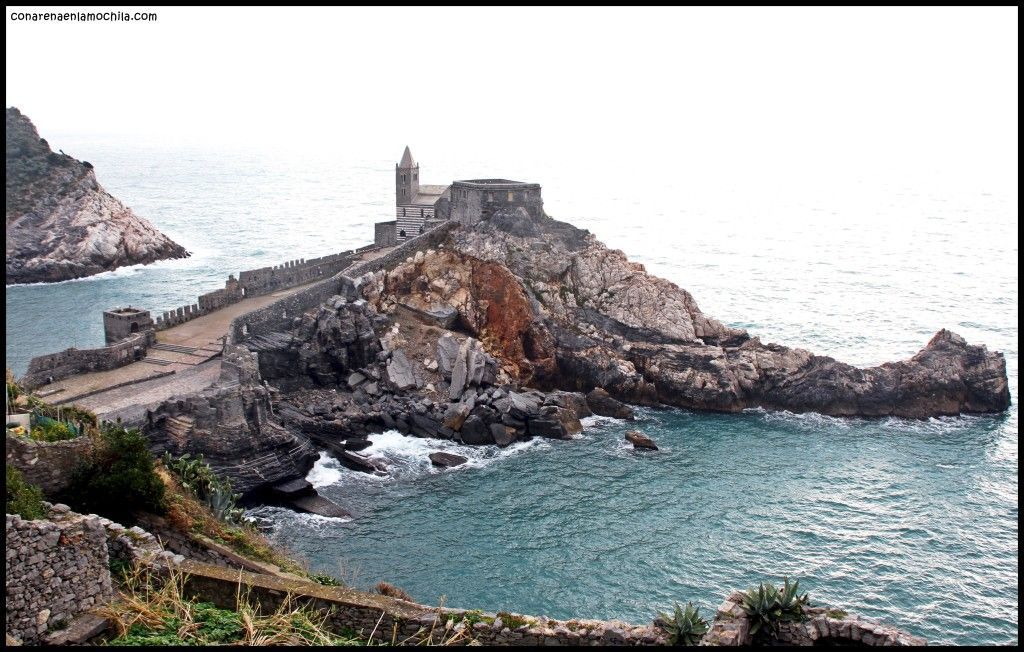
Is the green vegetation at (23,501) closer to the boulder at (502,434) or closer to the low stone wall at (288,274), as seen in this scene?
the boulder at (502,434)

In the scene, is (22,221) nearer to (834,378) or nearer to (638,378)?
(638,378)

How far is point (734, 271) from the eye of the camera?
96.3 metres

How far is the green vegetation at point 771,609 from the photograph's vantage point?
1580 cm

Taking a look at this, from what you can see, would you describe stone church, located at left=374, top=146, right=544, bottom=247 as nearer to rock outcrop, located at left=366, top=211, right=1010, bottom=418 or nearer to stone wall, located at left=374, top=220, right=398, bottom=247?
stone wall, located at left=374, top=220, right=398, bottom=247

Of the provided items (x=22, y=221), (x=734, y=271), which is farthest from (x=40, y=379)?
(x=734, y=271)

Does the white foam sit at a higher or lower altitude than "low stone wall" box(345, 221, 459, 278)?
lower

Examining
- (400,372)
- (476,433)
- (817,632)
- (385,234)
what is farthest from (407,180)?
(817,632)

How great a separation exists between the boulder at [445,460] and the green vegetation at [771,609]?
28.6m

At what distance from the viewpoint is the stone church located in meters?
63.5

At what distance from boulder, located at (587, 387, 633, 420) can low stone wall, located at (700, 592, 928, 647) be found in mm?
35611

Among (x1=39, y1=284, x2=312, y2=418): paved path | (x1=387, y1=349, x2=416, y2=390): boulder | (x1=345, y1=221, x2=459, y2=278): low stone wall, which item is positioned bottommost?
(x1=387, y1=349, x2=416, y2=390): boulder

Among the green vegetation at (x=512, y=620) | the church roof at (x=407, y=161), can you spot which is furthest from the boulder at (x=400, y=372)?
the green vegetation at (x=512, y=620)

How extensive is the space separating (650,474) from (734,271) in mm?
57198

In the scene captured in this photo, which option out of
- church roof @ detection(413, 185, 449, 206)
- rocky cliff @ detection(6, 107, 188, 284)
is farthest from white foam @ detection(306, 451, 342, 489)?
rocky cliff @ detection(6, 107, 188, 284)
